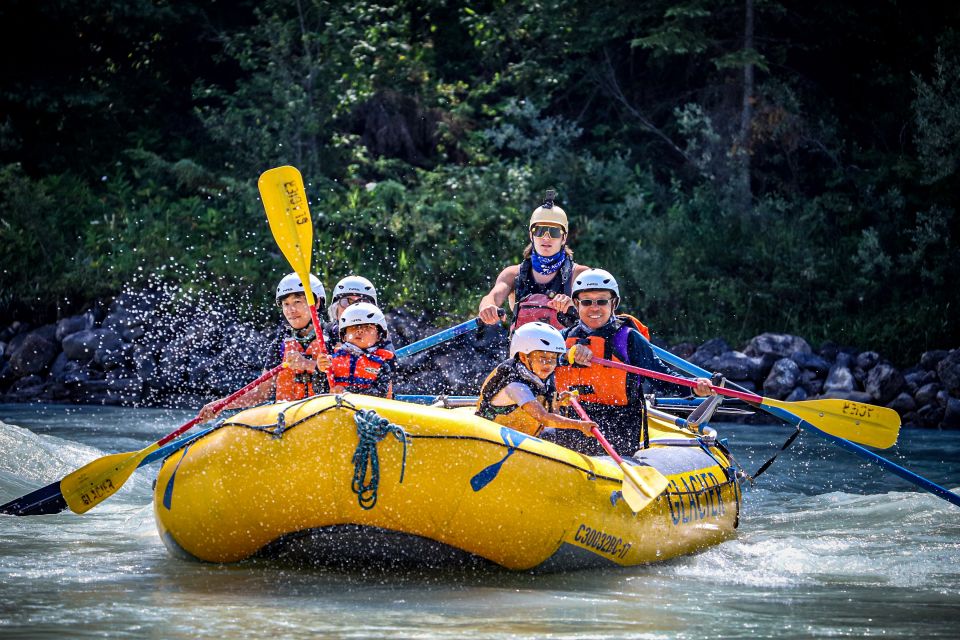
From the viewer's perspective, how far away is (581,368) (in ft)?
21.7

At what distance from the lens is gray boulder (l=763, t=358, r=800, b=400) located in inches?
545

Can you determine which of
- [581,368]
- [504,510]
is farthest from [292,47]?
[504,510]

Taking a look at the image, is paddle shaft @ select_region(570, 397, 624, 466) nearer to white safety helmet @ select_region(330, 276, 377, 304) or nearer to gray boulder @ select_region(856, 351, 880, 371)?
white safety helmet @ select_region(330, 276, 377, 304)

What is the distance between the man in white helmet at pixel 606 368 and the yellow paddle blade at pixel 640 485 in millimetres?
772

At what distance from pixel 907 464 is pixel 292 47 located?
11314mm

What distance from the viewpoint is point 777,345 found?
14.5 meters

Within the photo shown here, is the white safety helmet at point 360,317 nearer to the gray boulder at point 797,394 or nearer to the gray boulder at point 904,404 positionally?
the gray boulder at point 797,394

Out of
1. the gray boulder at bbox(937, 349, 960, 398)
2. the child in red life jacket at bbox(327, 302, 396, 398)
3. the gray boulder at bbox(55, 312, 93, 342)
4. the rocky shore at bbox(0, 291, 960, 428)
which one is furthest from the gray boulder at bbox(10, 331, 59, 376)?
the child in red life jacket at bbox(327, 302, 396, 398)

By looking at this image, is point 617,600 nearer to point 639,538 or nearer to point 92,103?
point 639,538

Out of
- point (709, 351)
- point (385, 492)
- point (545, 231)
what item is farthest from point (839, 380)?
point (385, 492)

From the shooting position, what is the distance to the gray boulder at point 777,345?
14.4 metres

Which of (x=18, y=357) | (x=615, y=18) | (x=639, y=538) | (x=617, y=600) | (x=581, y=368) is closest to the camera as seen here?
(x=617, y=600)

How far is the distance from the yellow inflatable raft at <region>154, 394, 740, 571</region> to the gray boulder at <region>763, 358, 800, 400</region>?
8343 mm

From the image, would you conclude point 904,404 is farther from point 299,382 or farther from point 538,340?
point 299,382
